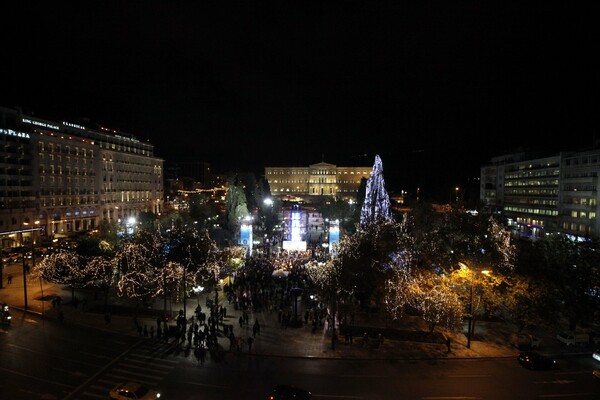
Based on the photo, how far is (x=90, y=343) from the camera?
21734mm

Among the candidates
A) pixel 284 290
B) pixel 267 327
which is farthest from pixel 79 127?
pixel 267 327

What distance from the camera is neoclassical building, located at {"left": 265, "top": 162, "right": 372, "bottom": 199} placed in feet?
506

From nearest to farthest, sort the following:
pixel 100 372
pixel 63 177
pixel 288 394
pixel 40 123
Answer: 1. pixel 288 394
2. pixel 100 372
3. pixel 40 123
4. pixel 63 177

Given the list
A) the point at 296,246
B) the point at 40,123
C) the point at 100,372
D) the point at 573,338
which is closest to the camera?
the point at 100,372

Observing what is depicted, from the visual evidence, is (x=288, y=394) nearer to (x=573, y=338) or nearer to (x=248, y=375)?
(x=248, y=375)

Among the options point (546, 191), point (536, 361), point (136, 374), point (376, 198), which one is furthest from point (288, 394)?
point (546, 191)

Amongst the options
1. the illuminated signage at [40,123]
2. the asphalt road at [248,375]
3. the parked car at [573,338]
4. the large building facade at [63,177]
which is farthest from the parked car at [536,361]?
the illuminated signage at [40,123]

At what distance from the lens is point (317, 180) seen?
15488 cm

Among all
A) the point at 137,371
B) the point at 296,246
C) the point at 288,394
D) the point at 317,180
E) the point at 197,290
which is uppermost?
the point at 317,180

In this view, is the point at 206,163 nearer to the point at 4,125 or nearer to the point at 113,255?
the point at 4,125

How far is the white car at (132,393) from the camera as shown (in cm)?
1516

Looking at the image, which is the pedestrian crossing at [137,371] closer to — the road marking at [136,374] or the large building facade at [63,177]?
the road marking at [136,374]

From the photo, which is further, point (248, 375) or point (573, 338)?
point (573, 338)

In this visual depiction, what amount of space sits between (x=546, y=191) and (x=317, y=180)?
97974 millimetres
